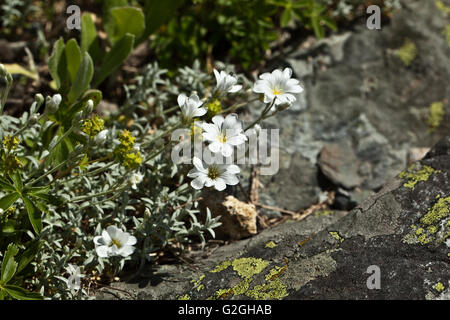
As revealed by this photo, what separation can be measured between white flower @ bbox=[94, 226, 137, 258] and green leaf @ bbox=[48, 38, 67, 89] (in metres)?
1.84

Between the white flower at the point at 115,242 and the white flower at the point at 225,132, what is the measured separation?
787 millimetres

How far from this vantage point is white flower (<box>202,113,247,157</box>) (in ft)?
10.3

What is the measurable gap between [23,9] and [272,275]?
14.2ft

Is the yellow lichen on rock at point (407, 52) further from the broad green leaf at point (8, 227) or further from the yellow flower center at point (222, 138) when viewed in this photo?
the broad green leaf at point (8, 227)

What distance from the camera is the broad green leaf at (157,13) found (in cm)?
480

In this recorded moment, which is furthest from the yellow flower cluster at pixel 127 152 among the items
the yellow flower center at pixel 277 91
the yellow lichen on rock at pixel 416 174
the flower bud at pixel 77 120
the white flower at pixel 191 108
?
the yellow lichen on rock at pixel 416 174

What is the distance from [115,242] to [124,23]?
7.83 ft

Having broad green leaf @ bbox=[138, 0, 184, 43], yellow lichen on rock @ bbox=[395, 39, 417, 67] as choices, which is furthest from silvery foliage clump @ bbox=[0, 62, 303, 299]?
yellow lichen on rock @ bbox=[395, 39, 417, 67]

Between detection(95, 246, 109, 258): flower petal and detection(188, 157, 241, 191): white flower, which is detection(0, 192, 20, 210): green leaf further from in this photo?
detection(188, 157, 241, 191): white flower

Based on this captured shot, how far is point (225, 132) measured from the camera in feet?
10.6

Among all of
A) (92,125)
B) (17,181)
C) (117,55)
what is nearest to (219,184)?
(92,125)

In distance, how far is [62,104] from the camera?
12.9 feet
